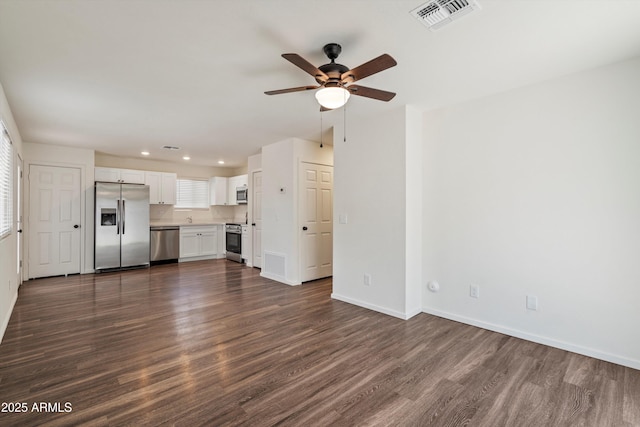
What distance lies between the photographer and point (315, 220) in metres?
5.27

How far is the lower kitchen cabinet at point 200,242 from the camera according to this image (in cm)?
723

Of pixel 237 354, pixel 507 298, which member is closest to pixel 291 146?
pixel 237 354

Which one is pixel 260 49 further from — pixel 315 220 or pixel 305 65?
pixel 315 220

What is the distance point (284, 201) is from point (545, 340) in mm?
3819

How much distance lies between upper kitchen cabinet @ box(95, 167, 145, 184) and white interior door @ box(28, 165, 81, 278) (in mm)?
405

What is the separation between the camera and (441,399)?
2041 mm

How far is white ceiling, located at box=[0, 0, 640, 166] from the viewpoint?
185 centimetres

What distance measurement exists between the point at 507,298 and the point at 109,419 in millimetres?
3450

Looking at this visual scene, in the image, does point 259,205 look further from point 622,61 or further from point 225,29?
point 622,61

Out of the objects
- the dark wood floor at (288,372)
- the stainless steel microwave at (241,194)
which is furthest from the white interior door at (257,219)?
the dark wood floor at (288,372)

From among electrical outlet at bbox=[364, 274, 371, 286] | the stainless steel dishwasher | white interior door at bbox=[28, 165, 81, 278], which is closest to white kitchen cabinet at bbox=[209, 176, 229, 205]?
the stainless steel dishwasher

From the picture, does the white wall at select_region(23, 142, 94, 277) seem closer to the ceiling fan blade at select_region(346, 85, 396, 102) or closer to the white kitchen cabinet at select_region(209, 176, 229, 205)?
the white kitchen cabinet at select_region(209, 176, 229, 205)

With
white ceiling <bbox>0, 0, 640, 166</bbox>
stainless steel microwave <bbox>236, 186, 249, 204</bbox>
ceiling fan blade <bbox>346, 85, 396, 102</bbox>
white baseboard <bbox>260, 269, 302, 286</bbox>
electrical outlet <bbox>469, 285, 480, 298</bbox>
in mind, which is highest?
white ceiling <bbox>0, 0, 640, 166</bbox>

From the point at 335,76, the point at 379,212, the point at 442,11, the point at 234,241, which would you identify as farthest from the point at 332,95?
the point at 234,241
